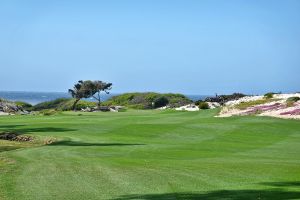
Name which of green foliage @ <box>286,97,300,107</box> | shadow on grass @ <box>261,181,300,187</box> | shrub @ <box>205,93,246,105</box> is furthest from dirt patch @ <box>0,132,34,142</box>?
shrub @ <box>205,93,246,105</box>

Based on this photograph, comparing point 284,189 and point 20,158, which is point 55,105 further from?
point 284,189

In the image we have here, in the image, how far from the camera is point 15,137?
37938 mm

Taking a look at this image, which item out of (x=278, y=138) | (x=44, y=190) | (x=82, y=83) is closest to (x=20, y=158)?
(x=44, y=190)

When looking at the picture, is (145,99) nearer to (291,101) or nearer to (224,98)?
(224,98)

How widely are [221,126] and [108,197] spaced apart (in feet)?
95.2

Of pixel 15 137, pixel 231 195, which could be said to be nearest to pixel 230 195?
pixel 231 195

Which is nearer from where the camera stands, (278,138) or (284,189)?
(284,189)

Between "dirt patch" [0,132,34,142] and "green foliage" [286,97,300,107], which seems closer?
"dirt patch" [0,132,34,142]

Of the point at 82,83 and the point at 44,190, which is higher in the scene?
the point at 82,83

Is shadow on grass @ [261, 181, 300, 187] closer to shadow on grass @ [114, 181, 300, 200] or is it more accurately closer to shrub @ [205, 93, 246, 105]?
shadow on grass @ [114, 181, 300, 200]

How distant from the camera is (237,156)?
23422 millimetres

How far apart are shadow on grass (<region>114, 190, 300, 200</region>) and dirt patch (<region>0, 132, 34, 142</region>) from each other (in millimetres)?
24389

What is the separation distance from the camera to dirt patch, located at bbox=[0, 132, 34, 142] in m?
36.7

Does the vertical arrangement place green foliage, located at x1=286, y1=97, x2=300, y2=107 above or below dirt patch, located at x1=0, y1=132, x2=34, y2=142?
above
